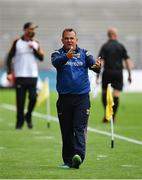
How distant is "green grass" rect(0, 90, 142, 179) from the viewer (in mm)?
11266

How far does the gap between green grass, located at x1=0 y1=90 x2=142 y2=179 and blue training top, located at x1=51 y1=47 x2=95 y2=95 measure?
105 centimetres

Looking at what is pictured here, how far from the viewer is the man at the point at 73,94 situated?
38.5 feet

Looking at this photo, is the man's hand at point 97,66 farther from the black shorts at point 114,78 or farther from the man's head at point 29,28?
the black shorts at point 114,78

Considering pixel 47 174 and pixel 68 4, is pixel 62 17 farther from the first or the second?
pixel 47 174

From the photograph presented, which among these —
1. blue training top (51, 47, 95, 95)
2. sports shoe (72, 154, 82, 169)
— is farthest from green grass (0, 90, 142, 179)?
blue training top (51, 47, 95, 95)

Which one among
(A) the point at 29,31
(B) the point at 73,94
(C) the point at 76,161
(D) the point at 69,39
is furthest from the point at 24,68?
(C) the point at 76,161

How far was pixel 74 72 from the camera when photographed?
1188 cm

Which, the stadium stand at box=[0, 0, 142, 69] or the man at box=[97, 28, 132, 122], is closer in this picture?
the man at box=[97, 28, 132, 122]

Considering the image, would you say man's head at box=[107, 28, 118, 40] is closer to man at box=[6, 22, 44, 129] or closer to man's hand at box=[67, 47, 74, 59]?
man at box=[6, 22, 44, 129]

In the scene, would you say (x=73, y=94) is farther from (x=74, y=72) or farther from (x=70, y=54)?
(x=70, y=54)

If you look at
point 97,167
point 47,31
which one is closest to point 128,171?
point 97,167

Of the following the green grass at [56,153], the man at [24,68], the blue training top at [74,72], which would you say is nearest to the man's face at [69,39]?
the blue training top at [74,72]

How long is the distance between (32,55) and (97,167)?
745 centimetres

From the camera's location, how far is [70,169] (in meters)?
11.8
